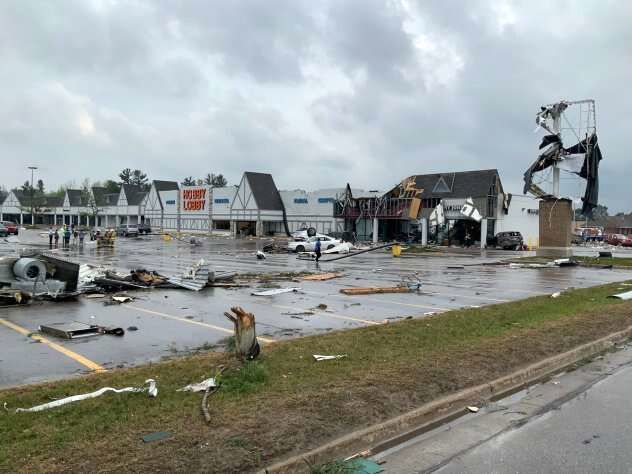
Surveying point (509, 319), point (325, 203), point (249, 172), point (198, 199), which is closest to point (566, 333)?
point (509, 319)

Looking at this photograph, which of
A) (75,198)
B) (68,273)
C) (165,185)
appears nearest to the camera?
(68,273)

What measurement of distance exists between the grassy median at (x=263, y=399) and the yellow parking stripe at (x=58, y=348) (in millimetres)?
758

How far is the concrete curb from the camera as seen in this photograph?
4582 mm

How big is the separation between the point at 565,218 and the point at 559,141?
5.21 metres

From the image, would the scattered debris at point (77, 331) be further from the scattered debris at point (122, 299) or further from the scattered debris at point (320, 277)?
the scattered debris at point (320, 277)

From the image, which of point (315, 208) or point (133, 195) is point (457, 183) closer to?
point (315, 208)

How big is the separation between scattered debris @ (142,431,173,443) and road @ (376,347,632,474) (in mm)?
1943

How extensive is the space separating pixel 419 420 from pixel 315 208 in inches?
2558

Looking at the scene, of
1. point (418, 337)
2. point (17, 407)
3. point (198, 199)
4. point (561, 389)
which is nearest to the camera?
point (17, 407)

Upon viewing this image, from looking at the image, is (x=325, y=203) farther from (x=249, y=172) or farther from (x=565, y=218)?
(x=565, y=218)

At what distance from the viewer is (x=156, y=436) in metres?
4.55

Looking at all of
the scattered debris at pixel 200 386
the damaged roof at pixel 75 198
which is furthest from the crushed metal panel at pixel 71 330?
the damaged roof at pixel 75 198

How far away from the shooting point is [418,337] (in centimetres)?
881

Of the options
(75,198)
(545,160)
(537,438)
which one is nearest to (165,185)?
(75,198)
